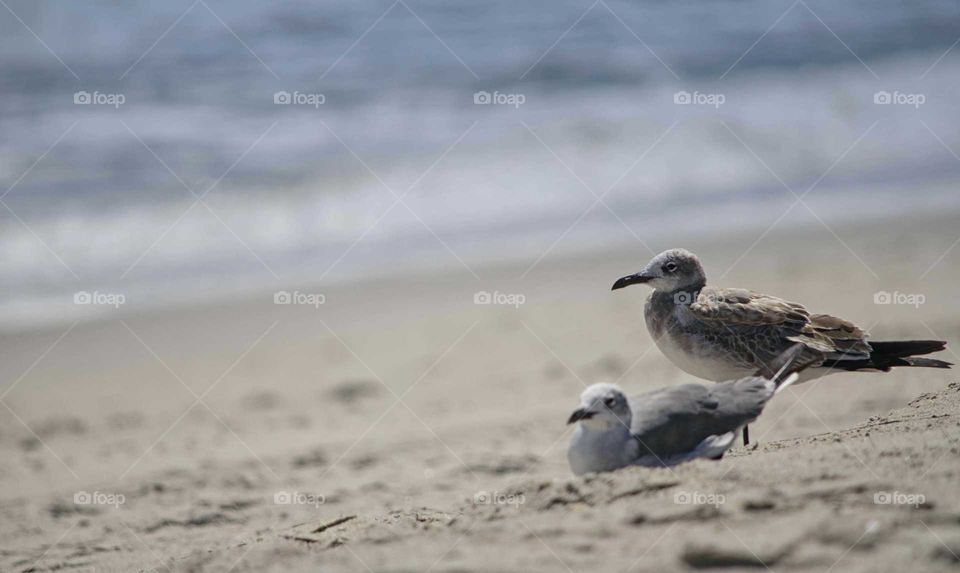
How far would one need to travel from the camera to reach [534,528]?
4102mm

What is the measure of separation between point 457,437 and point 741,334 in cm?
243

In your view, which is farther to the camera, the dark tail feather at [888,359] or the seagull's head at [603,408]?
the dark tail feather at [888,359]

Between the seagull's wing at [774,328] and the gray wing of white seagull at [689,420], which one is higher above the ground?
the seagull's wing at [774,328]

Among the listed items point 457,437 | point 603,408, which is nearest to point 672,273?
point 603,408

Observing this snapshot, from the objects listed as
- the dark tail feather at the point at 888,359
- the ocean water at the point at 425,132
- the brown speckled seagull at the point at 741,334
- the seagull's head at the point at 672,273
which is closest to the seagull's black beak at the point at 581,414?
the brown speckled seagull at the point at 741,334

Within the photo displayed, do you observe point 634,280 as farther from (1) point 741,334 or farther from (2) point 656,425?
(2) point 656,425

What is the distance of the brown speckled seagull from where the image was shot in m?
5.92

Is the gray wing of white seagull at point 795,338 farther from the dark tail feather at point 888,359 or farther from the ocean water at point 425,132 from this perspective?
the ocean water at point 425,132

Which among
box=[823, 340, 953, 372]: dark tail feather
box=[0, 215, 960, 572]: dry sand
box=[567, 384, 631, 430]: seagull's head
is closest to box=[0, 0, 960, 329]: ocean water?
box=[0, 215, 960, 572]: dry sand

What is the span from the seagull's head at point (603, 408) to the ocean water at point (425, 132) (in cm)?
667

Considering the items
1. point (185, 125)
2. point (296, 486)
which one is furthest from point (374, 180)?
point (296, 486)

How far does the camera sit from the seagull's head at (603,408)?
15.4 ft

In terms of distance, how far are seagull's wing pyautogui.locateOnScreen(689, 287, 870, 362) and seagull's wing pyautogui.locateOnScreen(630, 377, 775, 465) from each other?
0.96 meters

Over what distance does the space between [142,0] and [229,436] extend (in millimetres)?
14019
